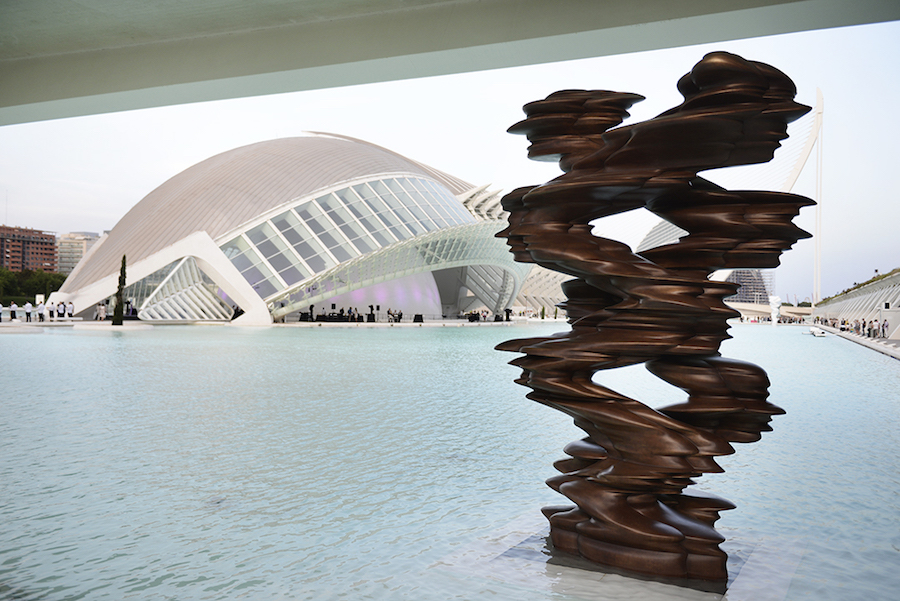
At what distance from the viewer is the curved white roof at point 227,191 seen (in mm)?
41594

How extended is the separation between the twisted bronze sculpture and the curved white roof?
3726 centimetres

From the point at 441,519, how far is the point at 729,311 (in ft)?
6.66

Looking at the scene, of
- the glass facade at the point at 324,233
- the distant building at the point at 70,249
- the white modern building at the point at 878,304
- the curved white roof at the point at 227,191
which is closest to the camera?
the white modern building at the point at 878,304

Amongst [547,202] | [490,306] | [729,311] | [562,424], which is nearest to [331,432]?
[562,424]

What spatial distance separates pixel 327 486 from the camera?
4.52 m

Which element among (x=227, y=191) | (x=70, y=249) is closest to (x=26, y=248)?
(x=70, y=249)

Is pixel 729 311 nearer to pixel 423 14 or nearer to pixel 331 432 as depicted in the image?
pixel 423 14

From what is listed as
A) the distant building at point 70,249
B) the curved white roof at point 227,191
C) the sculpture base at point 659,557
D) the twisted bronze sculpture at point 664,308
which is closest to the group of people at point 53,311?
the curved white roof at point 227,191

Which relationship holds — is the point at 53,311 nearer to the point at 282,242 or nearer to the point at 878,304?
the point at 282,242

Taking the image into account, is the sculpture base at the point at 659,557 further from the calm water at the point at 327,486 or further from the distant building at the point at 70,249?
the distant building at the point at 70,249

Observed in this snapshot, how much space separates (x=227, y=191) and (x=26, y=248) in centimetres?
9127

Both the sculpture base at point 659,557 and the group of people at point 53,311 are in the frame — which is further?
the group of people at point 53,311

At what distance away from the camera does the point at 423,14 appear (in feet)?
18.1

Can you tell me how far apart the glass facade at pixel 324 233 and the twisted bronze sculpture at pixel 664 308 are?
32.5m
